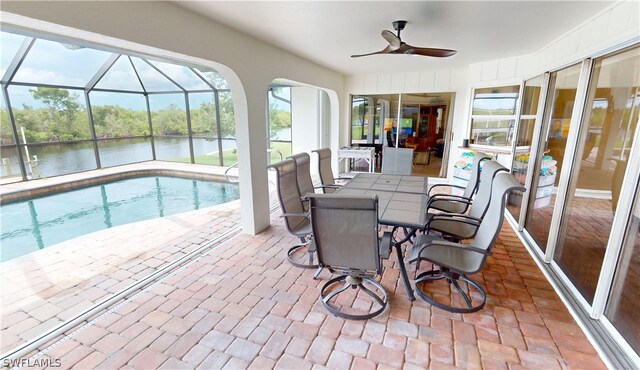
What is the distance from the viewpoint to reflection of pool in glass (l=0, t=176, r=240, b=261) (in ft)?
17.0

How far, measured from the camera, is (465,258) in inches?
90.5

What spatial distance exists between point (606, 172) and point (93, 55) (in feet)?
31.6

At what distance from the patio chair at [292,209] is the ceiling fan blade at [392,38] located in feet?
4.95

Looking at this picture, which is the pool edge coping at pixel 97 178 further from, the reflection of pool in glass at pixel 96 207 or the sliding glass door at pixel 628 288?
the sliding glass door at pixel 628 288

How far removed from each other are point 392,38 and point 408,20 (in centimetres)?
49

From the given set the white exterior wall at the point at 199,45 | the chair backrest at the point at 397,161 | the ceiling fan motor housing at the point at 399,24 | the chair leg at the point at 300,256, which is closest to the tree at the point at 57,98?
the white exterior wall at the point at 199,45

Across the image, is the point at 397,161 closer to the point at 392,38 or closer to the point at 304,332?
the point at 392,38

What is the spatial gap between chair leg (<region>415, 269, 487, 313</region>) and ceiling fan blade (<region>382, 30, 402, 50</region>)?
6.87ft

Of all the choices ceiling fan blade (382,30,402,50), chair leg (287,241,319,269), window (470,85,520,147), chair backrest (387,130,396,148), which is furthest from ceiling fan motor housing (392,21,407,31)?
chair backrest (387,130,396,148)

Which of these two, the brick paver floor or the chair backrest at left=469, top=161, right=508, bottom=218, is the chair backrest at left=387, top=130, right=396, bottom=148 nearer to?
the chair backrest at left=469, top=161, right=508, bottom=218

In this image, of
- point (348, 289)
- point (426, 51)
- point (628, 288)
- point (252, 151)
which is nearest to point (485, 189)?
point (628, 288)

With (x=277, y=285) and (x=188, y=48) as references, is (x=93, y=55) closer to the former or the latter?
(x=188, y=48)

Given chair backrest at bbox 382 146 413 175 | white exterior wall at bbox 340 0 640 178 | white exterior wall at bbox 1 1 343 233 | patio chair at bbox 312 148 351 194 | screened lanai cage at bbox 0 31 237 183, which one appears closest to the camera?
white exterior wall at bbox 1 1 343 233

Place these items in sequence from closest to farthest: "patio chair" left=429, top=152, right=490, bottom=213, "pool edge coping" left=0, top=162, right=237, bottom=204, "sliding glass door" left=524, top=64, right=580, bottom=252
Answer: "sliding glass door" left=524, top=64, right=580, bottom=252 < "patio chair" left=429, top=152, right=490, bottom=213 < "pool edge coping" left=0, top=162, right=237, bottom=204
